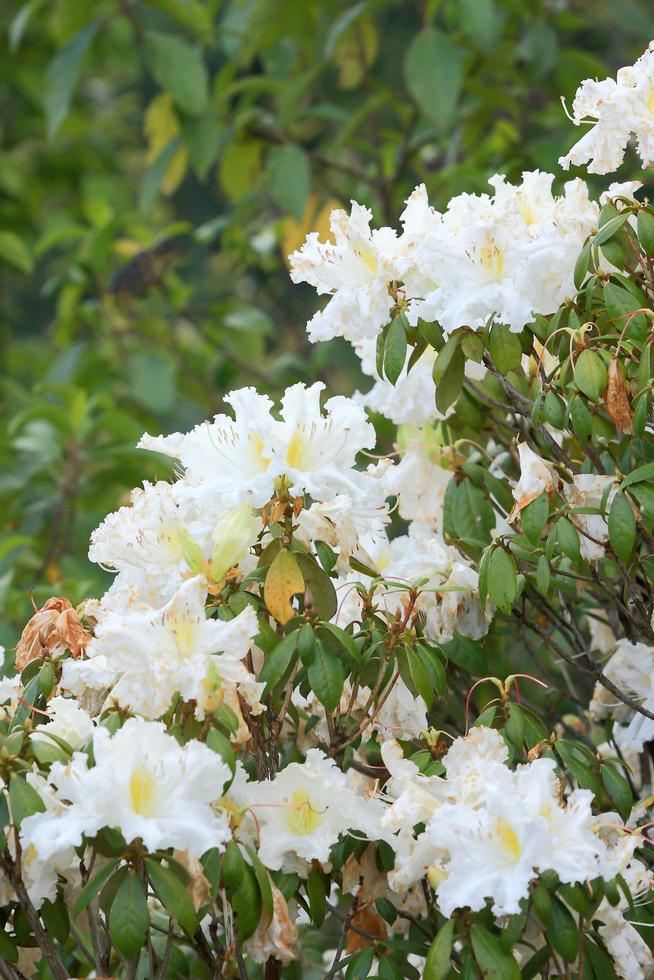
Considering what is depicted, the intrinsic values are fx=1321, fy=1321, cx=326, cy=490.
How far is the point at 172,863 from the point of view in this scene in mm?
1020

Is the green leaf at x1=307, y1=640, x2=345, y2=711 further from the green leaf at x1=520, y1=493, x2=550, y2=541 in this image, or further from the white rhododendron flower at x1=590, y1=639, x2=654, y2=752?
the white rhododendron flower at x1=590, y1=639, x2=654, y2=752

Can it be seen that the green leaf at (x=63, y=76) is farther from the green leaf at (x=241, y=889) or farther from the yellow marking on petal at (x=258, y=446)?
the green leaf at (x=241, y=889)

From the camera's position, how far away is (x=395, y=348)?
1.23 metres

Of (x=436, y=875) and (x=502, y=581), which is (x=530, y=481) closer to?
(x=502, y=581)

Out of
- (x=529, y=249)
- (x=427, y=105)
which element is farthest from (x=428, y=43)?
(x=529, y=249)

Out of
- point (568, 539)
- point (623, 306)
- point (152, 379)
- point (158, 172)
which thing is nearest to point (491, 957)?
point (568, 539)

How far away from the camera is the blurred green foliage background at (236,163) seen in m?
2.71

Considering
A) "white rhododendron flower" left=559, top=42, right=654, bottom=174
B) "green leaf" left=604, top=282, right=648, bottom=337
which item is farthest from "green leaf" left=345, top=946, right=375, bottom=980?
"white rhododendron flower" left=559, top=42, right=654, bottom=174

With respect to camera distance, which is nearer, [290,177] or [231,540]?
[231,540]

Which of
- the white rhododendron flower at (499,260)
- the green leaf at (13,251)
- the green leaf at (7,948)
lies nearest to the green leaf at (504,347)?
the white rhododendron flower at (499,260)

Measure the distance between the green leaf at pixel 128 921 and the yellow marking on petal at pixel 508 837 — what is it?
10.7 inches

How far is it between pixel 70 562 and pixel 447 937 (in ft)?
5.17

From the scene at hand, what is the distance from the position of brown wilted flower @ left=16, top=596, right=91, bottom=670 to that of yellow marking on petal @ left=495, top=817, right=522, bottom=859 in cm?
43

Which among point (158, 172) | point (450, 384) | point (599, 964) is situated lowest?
point (599, 964)
